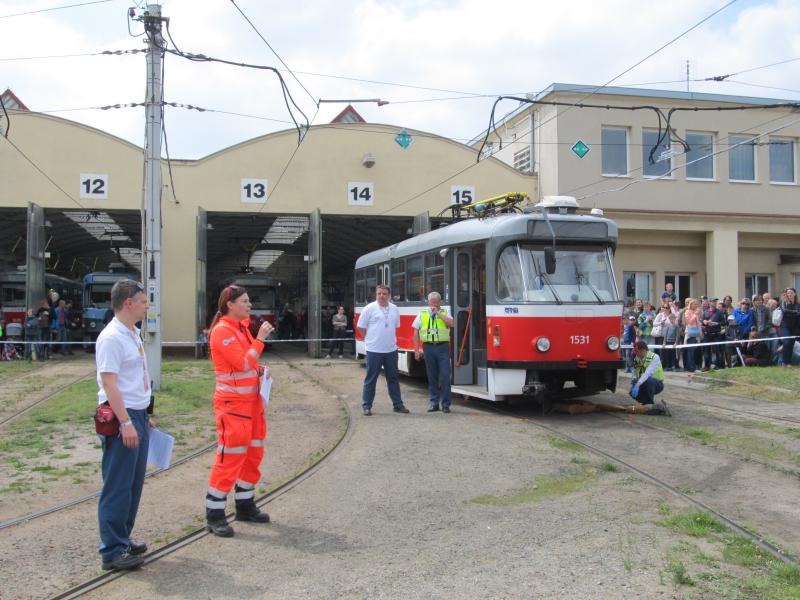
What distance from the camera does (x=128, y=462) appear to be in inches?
196

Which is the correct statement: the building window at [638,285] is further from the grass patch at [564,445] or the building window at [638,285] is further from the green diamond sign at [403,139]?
the grass patch at [564,445]

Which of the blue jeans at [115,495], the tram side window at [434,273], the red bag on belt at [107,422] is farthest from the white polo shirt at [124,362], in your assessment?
the tram side window at [434,273]

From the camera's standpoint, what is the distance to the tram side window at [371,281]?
17.9m

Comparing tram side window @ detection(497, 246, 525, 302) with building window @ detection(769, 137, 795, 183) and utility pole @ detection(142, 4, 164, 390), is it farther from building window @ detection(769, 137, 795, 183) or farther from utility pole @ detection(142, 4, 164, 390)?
building window @ detection(769, 137, 795, 183)

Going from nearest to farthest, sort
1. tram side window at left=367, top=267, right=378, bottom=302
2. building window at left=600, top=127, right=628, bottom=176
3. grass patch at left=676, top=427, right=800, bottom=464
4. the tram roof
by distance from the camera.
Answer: grass patch at left=676, top=427, right=800, bottom=464
the tram roof
tram side window at left=367, top=267, right=378, bottom=302
building window at left=600, top=127, right=628, bottom=176

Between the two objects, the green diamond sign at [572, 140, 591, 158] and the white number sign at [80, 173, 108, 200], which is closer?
the white number sign at [80, 173, 108, 200]

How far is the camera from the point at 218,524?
223 inches

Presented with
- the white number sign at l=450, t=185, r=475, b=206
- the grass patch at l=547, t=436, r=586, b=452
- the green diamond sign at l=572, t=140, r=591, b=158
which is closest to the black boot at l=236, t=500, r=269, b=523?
the grass patch at l=547, t=436, r=586, b=452

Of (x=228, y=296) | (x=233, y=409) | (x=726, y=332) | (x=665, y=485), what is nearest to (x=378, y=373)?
(x=665, y=485)

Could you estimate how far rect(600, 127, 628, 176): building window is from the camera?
86.1ft

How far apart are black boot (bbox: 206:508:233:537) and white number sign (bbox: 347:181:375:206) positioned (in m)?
20.5

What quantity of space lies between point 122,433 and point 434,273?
29.7 feet

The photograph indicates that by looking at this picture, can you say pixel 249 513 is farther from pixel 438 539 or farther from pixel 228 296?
pixel 228 296

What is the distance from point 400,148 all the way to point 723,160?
11.6 metres
